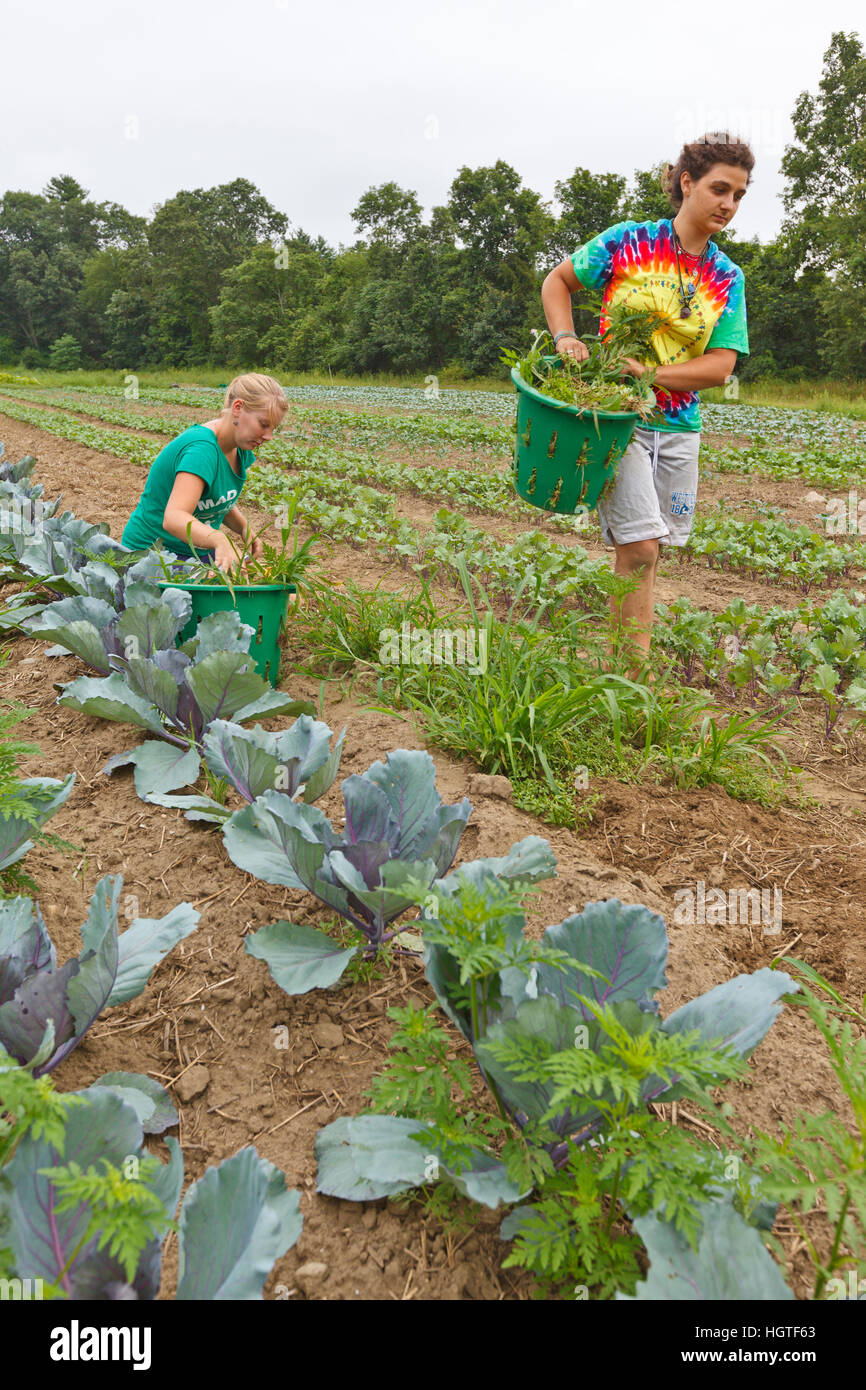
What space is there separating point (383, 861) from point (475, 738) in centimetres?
97

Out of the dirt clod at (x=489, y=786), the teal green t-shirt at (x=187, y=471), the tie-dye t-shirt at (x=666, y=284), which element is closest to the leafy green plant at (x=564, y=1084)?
the dirt clod at (x=489, y=786)

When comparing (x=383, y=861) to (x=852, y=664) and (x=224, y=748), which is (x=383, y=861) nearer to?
(x=224, y=748)

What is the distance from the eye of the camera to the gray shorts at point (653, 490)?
111 inches

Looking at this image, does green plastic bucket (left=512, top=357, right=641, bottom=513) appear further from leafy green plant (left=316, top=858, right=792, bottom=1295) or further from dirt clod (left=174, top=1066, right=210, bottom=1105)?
dirt clod (left=174, top=1066, right=210, bottom=1105)

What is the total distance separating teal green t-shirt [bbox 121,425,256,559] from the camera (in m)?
3.03

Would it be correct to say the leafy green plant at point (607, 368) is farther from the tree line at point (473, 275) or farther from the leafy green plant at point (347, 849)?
the tree line at point (473, 275)

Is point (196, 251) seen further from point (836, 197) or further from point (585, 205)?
point (836, 197)

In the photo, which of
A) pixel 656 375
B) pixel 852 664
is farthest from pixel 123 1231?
pixel 852 664

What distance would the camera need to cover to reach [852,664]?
338cm

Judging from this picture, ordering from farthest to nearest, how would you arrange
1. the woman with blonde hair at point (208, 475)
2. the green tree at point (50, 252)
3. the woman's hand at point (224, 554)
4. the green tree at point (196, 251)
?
1. the green tree at point (50, 252)
2. the green tree at point (196, 251)
3. the woman with blonde hair at point (208, 475)
4. the woman's hand at point (224, 554)

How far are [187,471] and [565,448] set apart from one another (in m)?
1.40

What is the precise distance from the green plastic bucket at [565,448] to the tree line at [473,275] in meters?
24.3

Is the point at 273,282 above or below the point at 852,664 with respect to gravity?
above

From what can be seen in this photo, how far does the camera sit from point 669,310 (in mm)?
2721
